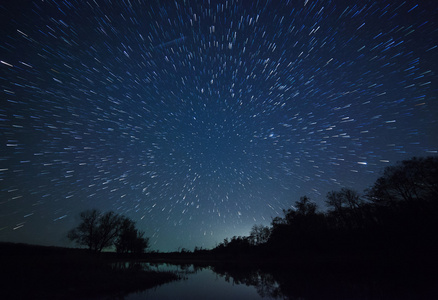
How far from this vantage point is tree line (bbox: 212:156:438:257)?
31203mm

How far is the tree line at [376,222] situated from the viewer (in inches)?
1228

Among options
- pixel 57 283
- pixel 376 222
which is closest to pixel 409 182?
pixel 376 222

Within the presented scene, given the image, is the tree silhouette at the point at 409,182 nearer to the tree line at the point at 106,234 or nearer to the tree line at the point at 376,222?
the tree line at the point at 376,222

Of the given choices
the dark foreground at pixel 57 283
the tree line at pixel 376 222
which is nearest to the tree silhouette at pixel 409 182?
the tree line at pixel 376 222

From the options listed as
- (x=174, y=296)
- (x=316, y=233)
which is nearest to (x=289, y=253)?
(x=316, y=233)

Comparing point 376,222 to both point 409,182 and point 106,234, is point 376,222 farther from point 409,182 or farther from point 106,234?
point 106,234

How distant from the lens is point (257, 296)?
519 inches

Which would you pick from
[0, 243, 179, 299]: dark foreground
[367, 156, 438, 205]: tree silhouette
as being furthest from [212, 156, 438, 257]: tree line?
[0, 243, 179, 299]: dark foreground

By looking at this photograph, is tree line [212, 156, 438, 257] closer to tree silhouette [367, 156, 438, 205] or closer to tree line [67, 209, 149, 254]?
tree silhouette [367, 156, 438, 205]

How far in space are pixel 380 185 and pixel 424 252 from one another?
13437mm

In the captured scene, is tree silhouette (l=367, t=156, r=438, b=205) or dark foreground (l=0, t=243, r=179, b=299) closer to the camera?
dark foreground (l=0, t=243, r=179, b=299)

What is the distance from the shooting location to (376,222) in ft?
138

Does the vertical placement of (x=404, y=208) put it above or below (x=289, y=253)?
A: above

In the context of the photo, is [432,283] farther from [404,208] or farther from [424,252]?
[404,208]
